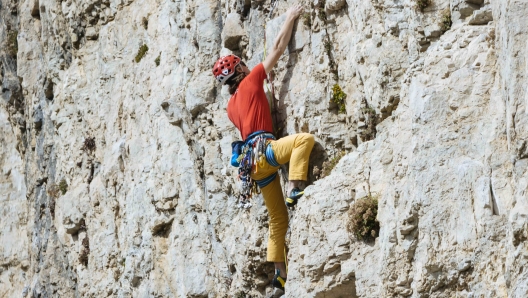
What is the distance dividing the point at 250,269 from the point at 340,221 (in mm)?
3005

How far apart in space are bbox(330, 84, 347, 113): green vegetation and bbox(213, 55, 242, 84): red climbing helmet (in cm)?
191

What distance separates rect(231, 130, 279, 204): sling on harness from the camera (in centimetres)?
1309

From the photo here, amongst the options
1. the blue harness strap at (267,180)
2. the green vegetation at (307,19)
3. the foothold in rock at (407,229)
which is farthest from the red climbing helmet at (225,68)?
the foothold in rock at (407,229)

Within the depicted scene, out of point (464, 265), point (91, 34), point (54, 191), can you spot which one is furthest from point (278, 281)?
point (54, 191)

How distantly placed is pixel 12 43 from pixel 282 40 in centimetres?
1603

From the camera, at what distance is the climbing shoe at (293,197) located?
1274cm

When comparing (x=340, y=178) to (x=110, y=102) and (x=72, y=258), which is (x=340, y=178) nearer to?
(x=110, y=102)

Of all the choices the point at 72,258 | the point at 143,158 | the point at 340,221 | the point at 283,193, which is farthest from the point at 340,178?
the point at 72,258

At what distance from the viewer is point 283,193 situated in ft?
44.9

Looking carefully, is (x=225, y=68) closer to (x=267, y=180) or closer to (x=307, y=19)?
(x=307, y=19)

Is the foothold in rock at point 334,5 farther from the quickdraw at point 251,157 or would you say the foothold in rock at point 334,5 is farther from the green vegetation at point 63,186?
the green vegetation at point 63,186

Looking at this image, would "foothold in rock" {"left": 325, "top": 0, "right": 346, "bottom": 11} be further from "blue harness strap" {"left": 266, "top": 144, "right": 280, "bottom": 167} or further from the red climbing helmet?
"blue harness strap" {"left": 266, "top": 144, "right": 280, "bottom": 167}

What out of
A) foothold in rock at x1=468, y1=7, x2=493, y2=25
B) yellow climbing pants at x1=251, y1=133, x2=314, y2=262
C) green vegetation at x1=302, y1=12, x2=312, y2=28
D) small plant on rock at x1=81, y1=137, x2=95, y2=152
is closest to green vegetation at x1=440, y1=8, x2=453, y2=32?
foothold in rock at x1=468, y1=7, x2=493, y2=25

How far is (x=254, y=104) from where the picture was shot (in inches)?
524
